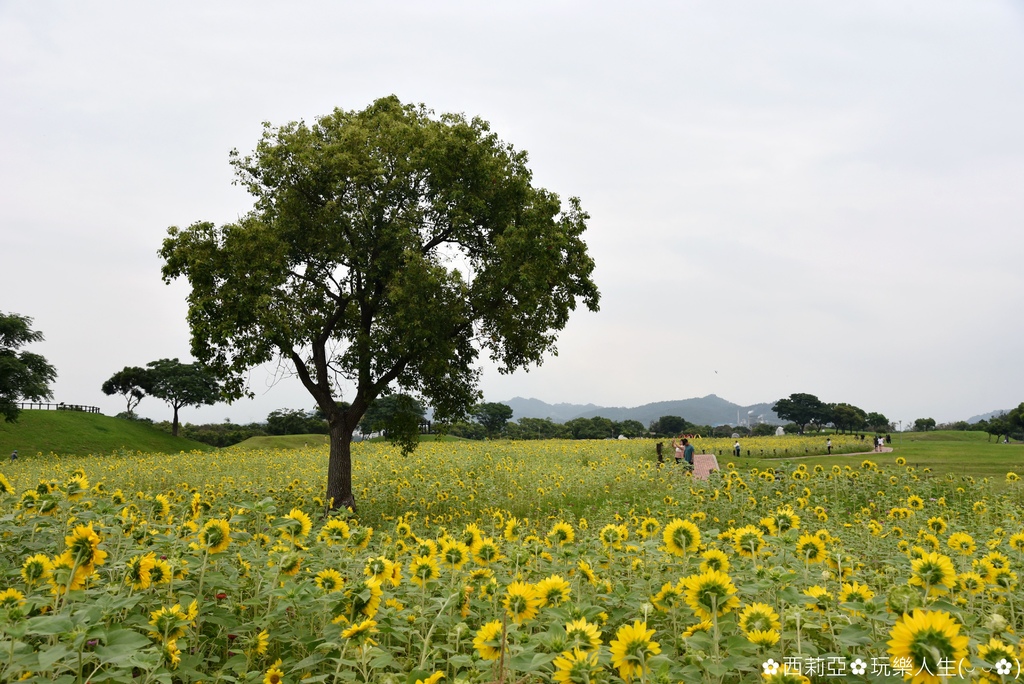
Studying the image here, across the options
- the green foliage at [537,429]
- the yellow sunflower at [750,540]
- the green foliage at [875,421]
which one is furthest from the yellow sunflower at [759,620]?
the green foliage at [875,421]

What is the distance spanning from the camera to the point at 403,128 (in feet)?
43.2

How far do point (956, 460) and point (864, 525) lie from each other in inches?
776

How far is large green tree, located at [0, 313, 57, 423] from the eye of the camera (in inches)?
→ 1287

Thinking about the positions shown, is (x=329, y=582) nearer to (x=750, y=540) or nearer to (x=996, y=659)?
(x=750, y=540)

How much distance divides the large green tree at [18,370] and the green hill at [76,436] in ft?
7.66

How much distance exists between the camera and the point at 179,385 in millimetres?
56625

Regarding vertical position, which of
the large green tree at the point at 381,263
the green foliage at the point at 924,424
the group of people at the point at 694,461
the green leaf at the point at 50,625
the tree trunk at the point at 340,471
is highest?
the large green tree at the point at 381,263

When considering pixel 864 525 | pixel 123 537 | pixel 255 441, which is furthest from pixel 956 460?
pixel 255 441

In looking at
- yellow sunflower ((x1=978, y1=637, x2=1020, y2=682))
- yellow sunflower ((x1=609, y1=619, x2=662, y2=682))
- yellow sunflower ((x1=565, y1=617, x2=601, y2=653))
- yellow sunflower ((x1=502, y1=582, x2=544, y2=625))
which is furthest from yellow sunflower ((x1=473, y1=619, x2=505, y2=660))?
yellow sunflower ((x1=978, y1=637, x2=1020, y2=682))

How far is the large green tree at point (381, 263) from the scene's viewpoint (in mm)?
12000

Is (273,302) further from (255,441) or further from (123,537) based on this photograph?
(255,441)

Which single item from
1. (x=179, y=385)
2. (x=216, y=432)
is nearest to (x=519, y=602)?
(x=179, y=385)

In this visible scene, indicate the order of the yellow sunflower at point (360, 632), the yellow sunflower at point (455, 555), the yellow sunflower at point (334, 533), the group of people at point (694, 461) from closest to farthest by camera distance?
the yellow sunflower at point (360, 632)
the yellow sunflower at point (455, 555)
the yellow sunflower at point (334, 533)
the group of people at point (694, 461)

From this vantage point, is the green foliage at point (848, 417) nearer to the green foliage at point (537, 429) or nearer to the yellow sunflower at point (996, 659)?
the green foliage at point (537, 429)
